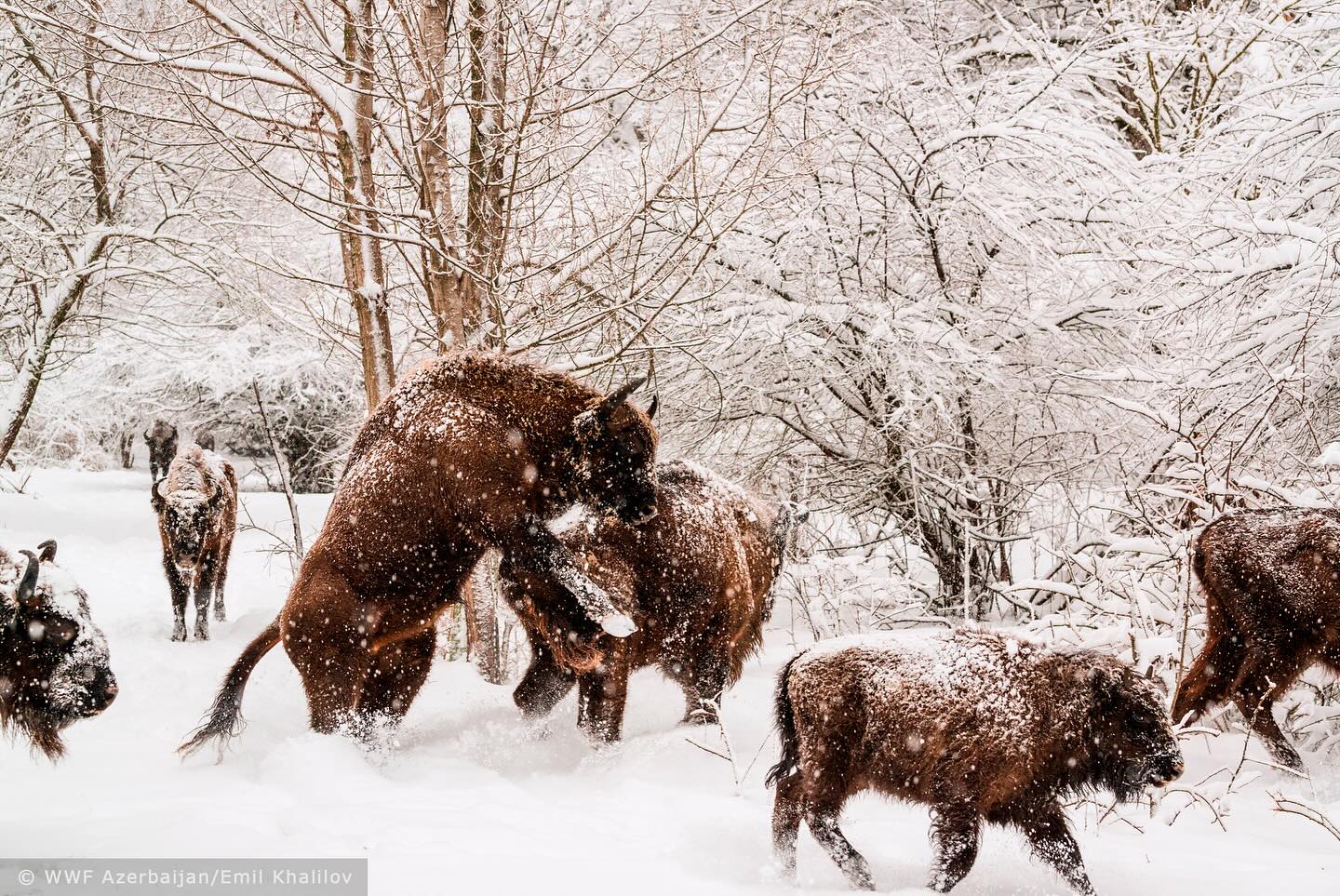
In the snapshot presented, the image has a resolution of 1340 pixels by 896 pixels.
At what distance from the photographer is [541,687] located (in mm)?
4793

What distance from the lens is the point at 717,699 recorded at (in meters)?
4.86

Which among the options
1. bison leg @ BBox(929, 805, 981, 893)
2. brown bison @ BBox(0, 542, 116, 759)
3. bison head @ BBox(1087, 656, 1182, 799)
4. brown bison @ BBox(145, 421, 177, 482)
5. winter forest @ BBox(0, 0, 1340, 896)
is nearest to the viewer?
bison leg @ BBox(929, 805, 981, 893)

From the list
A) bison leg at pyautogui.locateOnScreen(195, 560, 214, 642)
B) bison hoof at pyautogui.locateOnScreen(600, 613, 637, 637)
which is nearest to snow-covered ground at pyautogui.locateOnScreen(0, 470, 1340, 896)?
bison hoof at pyautogui.locateOnScreen(600, 613, 637, 637)

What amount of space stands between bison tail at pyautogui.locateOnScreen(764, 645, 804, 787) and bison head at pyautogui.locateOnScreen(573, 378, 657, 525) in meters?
1.08

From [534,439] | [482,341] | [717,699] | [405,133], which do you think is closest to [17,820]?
[534,439]

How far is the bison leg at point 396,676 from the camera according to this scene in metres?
4.26

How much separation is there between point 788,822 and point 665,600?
5.53ft

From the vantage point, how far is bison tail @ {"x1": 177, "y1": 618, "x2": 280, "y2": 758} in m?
3.96

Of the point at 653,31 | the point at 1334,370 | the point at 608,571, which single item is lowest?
the point at 608,571

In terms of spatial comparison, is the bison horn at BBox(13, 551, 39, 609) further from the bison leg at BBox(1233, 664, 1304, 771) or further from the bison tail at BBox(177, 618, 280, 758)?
the bison leg at BBox(1233, 664, 1304, 771)

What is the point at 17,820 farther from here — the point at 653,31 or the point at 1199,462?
the point at 653,31

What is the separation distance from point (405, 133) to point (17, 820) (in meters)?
4.41

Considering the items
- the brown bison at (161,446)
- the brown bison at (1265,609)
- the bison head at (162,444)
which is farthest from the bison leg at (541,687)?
the bison head at (162,444)

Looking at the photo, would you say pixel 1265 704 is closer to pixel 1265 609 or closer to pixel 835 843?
pixel 1265 609
